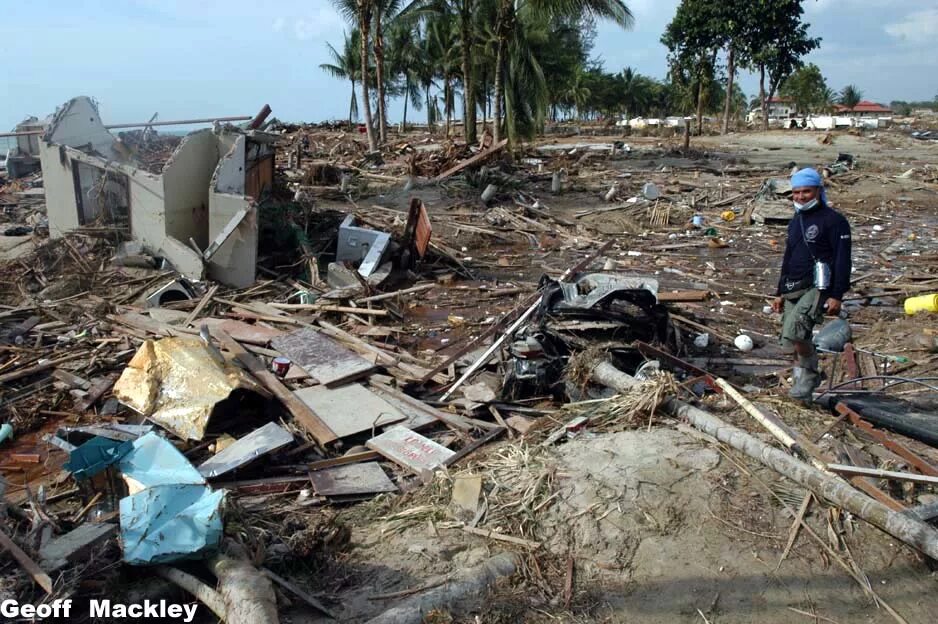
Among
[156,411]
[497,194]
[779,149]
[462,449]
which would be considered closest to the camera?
[462,449]

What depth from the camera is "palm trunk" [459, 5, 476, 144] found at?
21.8 meters

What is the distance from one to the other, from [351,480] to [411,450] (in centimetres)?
54

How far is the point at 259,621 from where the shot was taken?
2670mm

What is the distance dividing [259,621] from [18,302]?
7.92 metres

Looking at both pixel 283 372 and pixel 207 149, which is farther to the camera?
pixel 207 149

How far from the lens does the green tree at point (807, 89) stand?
53.6 m

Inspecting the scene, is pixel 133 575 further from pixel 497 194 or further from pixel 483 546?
pixel 497 194

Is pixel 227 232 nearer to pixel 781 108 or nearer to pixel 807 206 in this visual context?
pixel 807 206

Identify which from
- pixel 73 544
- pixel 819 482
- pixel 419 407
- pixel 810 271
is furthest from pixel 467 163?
pixel 73 544

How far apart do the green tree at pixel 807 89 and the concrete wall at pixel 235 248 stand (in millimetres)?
53989

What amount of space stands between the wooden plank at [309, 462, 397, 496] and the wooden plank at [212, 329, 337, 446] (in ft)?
1.36

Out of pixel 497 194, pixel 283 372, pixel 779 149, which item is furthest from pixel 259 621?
pixel 779 149

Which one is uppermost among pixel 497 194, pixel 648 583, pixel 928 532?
pixel 497 194

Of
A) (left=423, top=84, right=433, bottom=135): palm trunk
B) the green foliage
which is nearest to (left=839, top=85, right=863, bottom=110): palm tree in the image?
the green foliage
